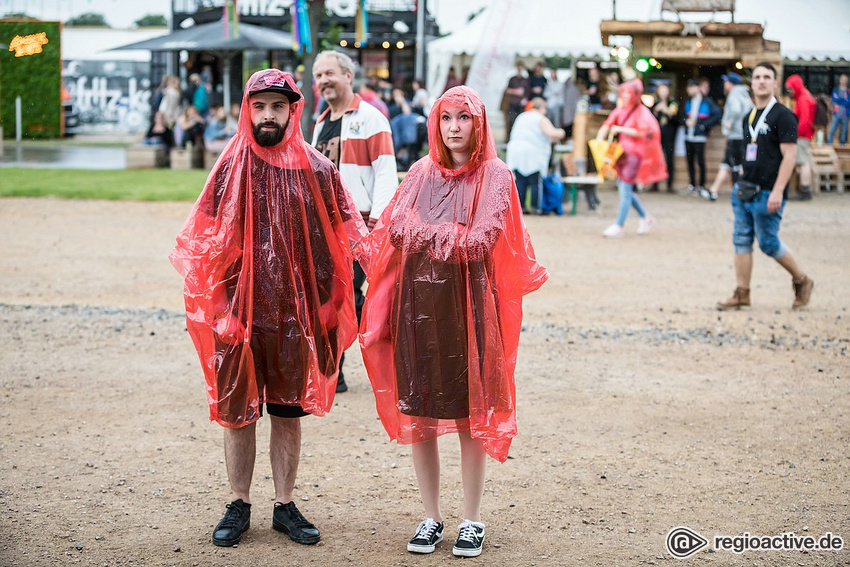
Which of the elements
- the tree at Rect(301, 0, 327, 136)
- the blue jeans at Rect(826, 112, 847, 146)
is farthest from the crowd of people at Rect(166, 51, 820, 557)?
the blue jeans at Rect(826, 112, 847, 146)

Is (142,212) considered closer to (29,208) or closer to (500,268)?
(29,208)

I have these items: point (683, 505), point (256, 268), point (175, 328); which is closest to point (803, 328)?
point (683, 505)

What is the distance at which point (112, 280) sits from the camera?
357 inches

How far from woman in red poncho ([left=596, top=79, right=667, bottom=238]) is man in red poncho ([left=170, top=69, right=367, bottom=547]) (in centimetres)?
863

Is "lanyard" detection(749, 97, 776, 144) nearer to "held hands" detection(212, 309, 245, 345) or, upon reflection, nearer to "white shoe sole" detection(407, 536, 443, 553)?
"white shoe sole" detection(407, 536, 443, 553)

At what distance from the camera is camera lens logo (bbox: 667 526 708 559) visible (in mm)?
3613

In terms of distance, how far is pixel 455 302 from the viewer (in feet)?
11.6

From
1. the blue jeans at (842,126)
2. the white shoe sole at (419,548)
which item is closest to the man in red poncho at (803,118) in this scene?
the blue jeans at (842,126)

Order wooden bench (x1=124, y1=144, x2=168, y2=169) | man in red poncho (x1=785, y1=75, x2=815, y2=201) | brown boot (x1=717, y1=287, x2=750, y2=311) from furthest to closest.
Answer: wooden bench (x1=124, y1=144, x2=168, y2=169)
man in red poncho (x1=785, y1=75, x2=815, y2=201)
brown boot (x1=717, y1=287, x2=750, y2=311)

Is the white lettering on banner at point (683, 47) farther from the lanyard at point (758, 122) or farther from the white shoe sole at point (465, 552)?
the white shoe sole at point (465, 552)

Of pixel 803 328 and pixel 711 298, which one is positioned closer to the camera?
pixel 803 328

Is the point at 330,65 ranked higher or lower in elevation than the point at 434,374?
higher

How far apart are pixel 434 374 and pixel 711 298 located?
5609 millimetres

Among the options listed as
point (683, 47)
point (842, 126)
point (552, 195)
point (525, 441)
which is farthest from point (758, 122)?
point (842, 126)
